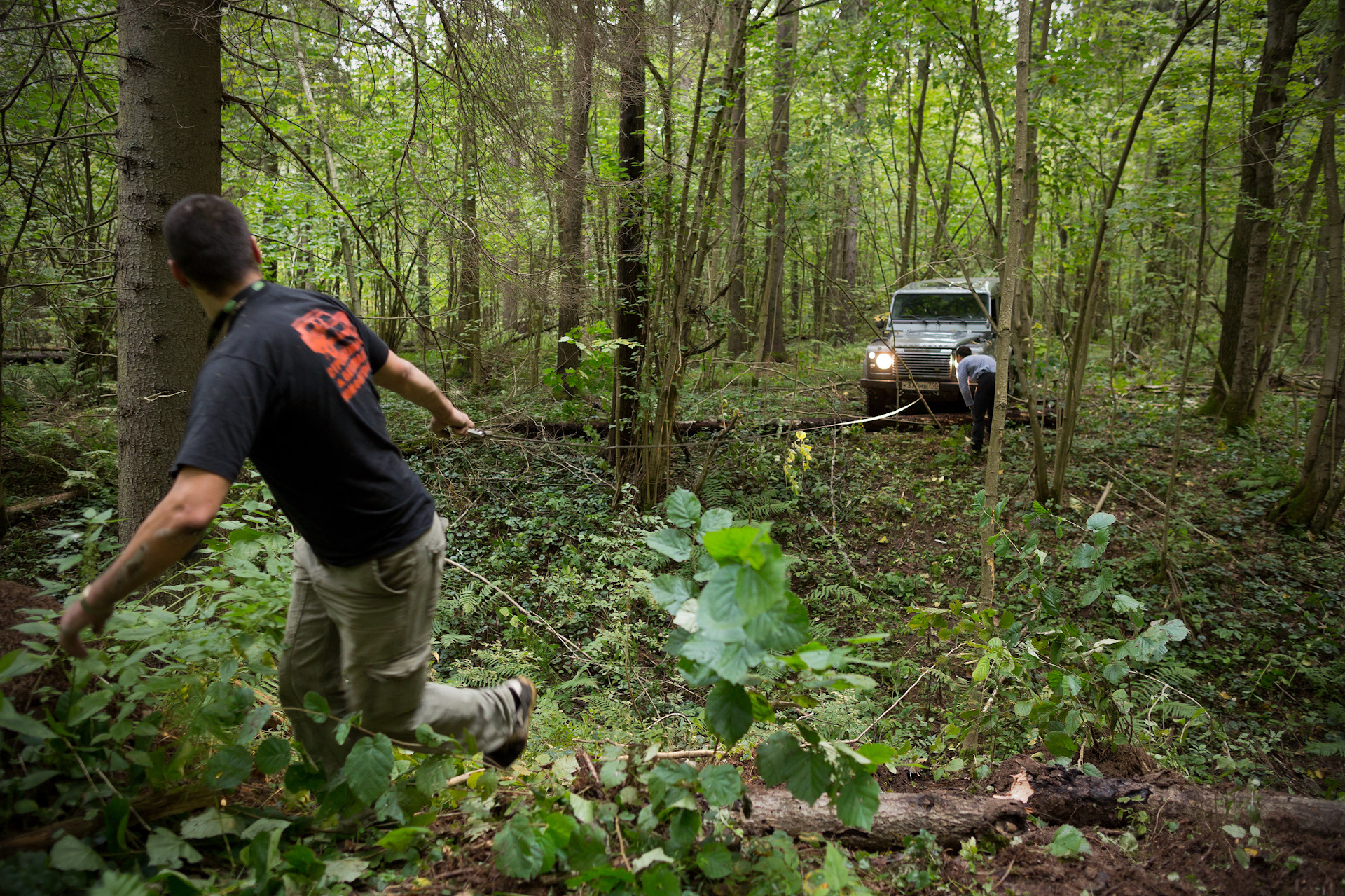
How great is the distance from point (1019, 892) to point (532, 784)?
1.56 metres

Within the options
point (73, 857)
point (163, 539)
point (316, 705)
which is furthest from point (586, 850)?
point (163, 539)

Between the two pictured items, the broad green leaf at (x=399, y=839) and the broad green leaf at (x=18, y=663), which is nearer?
the broad green leaf at (x=18, y=663)

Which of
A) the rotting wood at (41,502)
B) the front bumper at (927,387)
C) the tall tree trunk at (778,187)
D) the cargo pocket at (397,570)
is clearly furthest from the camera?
the front bumper at (927,387)

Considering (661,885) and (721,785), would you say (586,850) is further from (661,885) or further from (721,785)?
(721,785)

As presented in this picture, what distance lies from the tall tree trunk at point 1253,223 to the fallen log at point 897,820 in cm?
734

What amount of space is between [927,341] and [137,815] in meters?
10.9

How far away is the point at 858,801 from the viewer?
1.85 m

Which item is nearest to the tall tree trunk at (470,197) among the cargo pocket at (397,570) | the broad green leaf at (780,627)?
the cargo pocket at (397,570)

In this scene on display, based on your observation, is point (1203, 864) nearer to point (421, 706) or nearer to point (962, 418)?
point (421, 706)

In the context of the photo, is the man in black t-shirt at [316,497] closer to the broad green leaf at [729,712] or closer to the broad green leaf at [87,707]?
the broad green leaf at [87,707]

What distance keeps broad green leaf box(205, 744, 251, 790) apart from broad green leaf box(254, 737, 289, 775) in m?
0.03

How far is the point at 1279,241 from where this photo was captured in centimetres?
1012

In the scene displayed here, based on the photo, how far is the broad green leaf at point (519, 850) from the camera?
1.81 m

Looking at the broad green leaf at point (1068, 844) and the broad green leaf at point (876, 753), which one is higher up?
the broad green leaf at point (876, 753)
